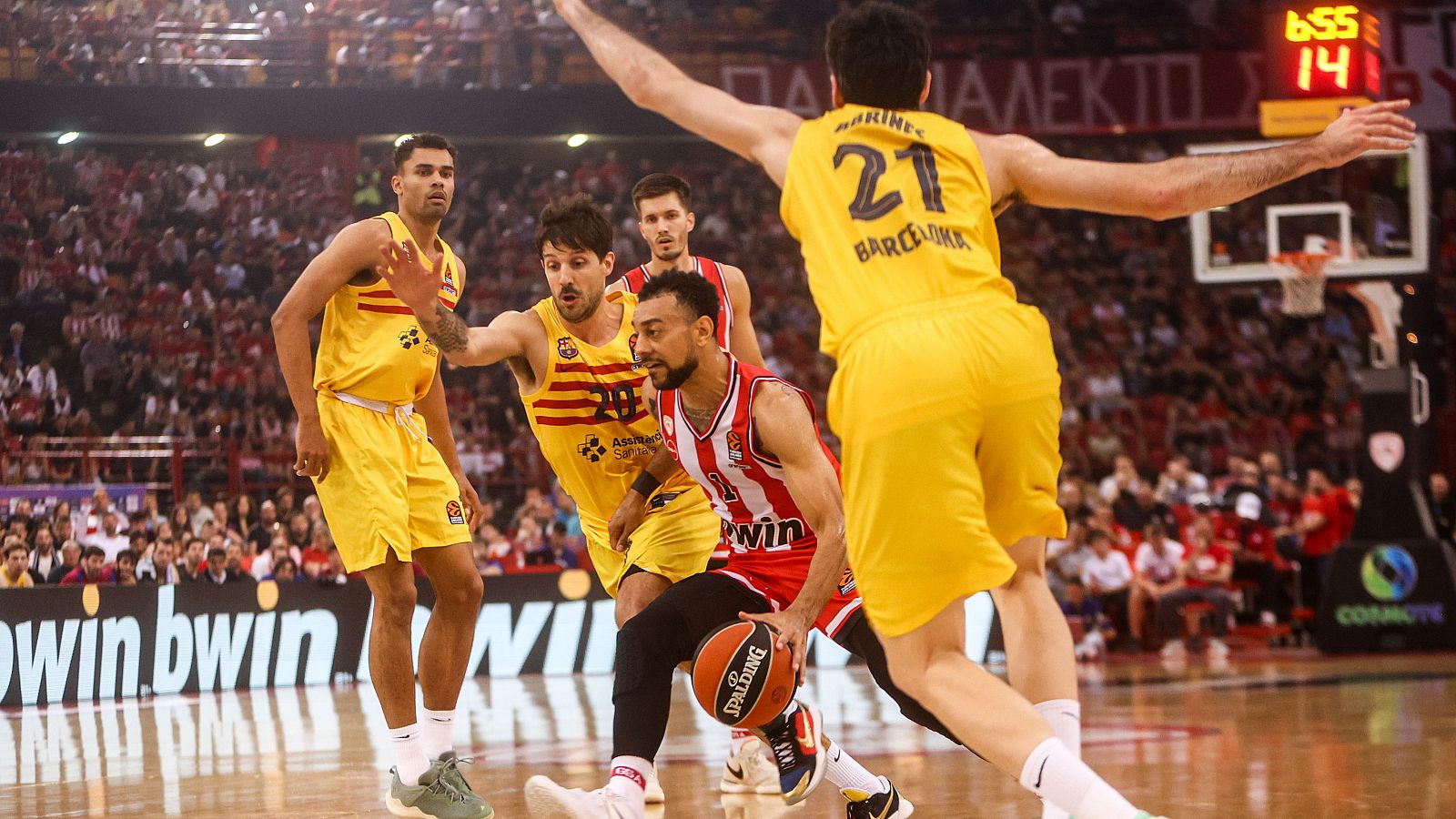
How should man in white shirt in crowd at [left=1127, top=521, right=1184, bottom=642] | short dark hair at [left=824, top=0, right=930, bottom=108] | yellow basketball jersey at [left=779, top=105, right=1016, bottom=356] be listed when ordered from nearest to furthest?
yellow basketball jersey at [left=779, top=105, right=1016, bottom=356] < short dark hair at [left=824, top=0, right=930, bottom=108] < man in white shirt in crowd at [left=1127, top=521, right=1184, bottom=642]

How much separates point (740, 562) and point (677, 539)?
60 cm

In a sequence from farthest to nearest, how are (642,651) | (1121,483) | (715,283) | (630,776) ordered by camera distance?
(1121,483) → (715,283) → (642,651) → (630,776)

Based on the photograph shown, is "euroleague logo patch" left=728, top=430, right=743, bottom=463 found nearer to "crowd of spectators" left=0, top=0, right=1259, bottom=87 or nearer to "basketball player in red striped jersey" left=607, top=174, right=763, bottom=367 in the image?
"basketball player in red striped jersey" left=607, top=174, right=763, bottom=367

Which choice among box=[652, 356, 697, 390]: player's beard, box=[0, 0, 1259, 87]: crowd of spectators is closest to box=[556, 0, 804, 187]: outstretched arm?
box=[652, 356, 697, 390]: player's beard

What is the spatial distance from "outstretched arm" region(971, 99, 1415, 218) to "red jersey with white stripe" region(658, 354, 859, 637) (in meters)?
1.58

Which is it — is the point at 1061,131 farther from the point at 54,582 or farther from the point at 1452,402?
the point at 54,582

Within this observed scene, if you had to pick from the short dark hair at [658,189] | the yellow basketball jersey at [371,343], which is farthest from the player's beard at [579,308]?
the short dark hair at [658,189]

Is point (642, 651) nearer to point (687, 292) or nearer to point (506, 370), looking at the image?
point (687, 292)

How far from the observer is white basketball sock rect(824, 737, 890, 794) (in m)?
5.52

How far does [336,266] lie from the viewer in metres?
6.05

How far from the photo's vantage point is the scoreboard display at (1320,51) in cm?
1374

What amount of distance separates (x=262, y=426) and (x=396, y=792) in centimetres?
1411

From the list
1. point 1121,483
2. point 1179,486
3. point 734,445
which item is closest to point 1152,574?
point 1121,483

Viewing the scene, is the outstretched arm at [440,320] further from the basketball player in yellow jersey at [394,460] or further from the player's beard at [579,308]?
the basketball player in yellow jersey at [394,460]
